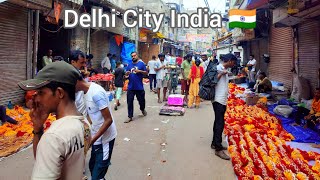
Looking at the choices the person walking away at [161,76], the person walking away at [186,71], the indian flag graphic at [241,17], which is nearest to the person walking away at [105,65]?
the person walking away at [161,76]

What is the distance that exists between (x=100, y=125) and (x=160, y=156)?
2.50 meters

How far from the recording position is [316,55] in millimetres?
10883

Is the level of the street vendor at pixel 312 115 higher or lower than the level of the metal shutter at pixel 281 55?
lower

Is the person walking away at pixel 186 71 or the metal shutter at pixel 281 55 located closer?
the person walking away at pixel 186 71

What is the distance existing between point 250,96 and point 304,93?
1.78 metres

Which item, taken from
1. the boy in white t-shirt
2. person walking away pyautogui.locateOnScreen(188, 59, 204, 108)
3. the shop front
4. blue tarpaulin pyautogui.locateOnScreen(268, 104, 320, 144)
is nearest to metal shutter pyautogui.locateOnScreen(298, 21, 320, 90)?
blue tarpaulin pyautogui.locateOnScreen(268, 104, 320, 144)

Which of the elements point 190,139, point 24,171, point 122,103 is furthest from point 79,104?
point 122,103

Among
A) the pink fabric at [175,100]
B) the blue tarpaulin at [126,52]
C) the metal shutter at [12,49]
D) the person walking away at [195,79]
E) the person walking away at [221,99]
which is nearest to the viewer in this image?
the person walking away at [221,99]

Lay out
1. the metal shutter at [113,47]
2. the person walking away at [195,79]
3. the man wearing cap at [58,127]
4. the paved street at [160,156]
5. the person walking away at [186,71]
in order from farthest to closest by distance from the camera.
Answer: the metal shutter at [113,47], the person walking away at [186,71], the person walking away at [195,79], the paved street at [160,156], the man wearing cap at [58,127]

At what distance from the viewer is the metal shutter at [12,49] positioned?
9367mm

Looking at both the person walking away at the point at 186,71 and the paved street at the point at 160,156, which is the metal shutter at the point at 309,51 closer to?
the person walking away at the point at 186,71

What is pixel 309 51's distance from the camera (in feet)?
37.8

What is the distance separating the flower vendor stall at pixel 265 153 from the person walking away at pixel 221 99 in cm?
24

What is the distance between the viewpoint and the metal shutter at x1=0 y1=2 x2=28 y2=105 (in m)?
9.37
